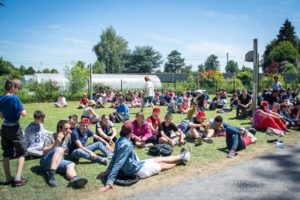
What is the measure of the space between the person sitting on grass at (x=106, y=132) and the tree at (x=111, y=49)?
6391 cm

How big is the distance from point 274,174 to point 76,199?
4220mm

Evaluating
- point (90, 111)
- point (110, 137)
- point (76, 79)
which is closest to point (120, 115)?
point (90, 111)

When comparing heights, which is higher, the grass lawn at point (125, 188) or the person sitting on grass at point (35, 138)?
the person sitting on grass at point (35, 138)

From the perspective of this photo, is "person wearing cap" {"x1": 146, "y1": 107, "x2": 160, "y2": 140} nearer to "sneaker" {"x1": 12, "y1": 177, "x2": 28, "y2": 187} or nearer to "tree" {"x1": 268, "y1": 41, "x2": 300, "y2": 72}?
"sneaker" {"x1": 12, "y1": 177, "x2": 28, "y2": 187}

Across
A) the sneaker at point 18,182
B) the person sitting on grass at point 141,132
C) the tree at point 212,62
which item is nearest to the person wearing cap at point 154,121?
the person sitting on grass at point 141,132

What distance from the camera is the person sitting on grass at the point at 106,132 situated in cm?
823

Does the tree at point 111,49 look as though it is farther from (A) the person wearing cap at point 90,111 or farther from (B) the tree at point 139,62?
(A) the person wearing cap at point 90,111

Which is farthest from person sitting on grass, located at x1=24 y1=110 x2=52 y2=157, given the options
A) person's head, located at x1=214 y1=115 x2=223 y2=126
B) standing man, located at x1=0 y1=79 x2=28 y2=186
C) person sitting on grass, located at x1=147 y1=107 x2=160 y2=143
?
person's head, located at x1=214 y1=115 x2=223 y2=126

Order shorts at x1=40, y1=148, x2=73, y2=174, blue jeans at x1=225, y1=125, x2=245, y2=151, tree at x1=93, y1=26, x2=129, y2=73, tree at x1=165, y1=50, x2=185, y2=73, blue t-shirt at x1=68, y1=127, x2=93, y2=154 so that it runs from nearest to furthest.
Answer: shorts at x1=40, y1=148, x2=73, y2=174
blue t-shirt at x1=68, y1=127, x2=93, y2=154
blue jeans at x1=225, y1=125, x2=245, y2=151
tree at x1=93, y1=26, x2=129, y2=73
tree at x1=165, y1=50, x2=185, y2=73

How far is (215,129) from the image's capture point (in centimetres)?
999

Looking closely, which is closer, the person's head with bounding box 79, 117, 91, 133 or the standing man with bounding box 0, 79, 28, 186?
the standing man with bounding box 0, 79, 28, 186

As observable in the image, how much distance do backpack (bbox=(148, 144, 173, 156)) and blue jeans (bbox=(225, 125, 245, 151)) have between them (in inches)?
67.7

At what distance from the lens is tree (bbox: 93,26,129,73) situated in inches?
2790

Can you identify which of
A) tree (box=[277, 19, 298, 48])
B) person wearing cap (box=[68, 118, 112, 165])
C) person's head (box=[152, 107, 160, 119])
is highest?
tree (box=[277, 19, 298, 48])
